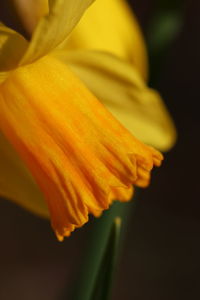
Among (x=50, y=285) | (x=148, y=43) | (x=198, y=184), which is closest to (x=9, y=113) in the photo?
(x=148, y=43)

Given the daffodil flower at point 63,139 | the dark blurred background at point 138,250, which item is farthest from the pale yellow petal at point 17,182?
the dark blurred background at point 138,250

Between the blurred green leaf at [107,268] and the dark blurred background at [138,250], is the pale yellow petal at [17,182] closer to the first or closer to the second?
the blurred green leaf at [107,268]

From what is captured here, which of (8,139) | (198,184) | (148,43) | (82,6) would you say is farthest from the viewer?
(198,184)

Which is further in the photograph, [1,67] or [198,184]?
[198,184]

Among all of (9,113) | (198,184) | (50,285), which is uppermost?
(9,113)

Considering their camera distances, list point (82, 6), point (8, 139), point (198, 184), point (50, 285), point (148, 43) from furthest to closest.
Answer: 1. point (198, 184)
2. point (50, 285)
3. point (148, 43)
4. point (8, 139)
5. point (82, 6)

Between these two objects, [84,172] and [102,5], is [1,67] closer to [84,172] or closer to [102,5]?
[84,172]
